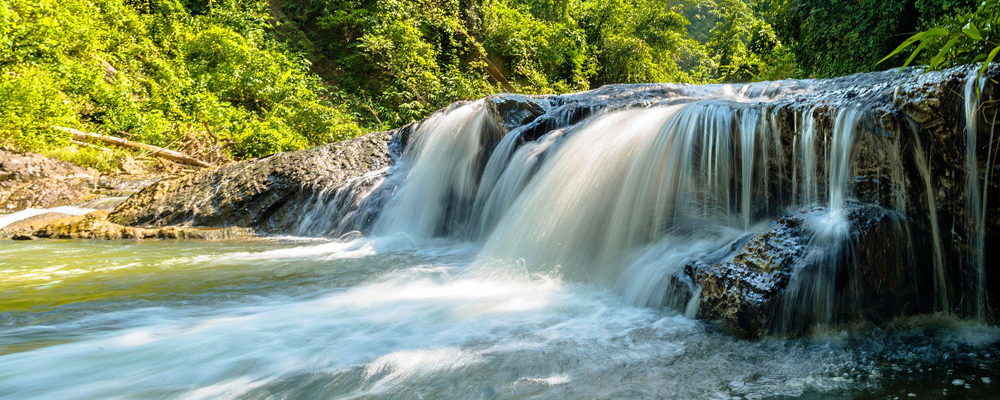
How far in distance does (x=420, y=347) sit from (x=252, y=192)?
5.52 meters

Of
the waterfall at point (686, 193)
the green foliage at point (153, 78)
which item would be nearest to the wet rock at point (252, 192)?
the waterfall at point (686, 193)

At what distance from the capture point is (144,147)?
9.60 meters

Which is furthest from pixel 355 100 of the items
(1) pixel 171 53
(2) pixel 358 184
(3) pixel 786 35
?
(3) pixel 786 35

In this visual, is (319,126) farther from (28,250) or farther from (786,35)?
(786,35)

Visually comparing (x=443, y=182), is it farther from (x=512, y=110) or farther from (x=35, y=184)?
(x=35, y=184)

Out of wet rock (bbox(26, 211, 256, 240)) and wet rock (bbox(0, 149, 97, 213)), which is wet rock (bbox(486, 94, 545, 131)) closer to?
wet rock (bbox(26, 211, 256, 240))

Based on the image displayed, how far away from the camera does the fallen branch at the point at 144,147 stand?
29.5ft

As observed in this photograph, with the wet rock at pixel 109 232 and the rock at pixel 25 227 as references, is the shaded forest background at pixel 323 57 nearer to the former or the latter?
the rock at pixel 25 227

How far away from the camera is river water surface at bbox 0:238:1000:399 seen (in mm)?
1876

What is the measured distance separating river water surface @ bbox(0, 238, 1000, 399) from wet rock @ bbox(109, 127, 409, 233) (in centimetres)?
311

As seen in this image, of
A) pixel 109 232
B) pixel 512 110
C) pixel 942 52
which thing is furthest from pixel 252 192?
pixel 942 52

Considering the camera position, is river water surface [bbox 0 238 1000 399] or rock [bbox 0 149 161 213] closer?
river water surface [bbox 0 238 1000 399]

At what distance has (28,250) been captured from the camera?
4984 mm

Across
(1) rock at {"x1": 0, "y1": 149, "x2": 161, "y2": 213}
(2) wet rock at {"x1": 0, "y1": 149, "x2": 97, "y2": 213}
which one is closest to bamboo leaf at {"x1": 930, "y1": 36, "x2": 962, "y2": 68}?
(1) rock at {"x1": 0, "y1": 149, "x2": 161, "y2": 213}
